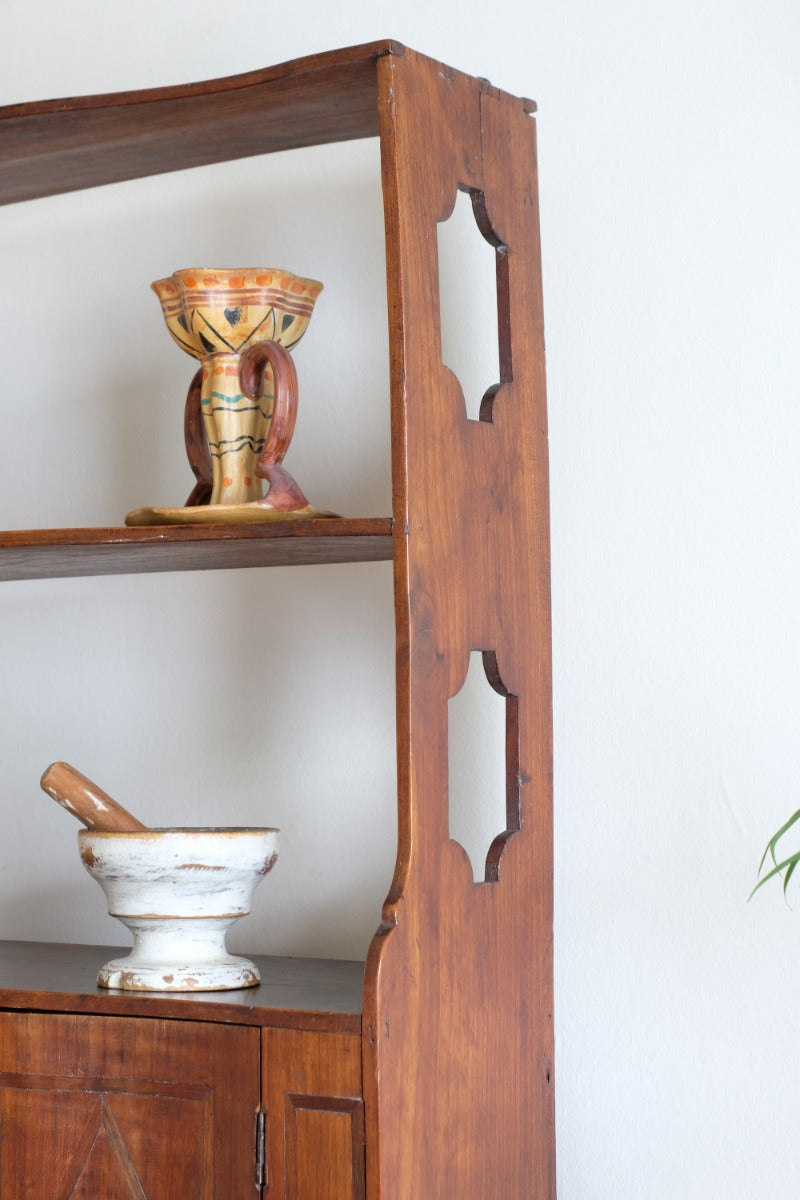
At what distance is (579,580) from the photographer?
1.65 metres

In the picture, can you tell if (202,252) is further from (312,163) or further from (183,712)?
(183,712)

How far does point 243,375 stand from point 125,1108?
0.70 m

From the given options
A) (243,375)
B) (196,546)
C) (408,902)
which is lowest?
(408,902)

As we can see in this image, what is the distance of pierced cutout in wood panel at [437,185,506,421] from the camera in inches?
66.7

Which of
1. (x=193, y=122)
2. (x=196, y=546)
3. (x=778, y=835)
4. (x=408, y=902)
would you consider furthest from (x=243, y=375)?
(x=778, y=835)

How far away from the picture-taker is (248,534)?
1.35 metres

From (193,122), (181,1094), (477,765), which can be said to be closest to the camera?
(181,1094)

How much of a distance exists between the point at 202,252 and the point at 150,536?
0.62m

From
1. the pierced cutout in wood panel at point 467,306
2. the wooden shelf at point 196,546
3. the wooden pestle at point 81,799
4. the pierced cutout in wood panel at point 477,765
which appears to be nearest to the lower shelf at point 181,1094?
the wooden pestle at point 81,799

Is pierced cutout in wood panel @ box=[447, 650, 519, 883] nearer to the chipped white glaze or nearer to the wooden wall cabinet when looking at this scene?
the wooden wall cabinet

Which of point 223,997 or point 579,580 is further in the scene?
point 579,580

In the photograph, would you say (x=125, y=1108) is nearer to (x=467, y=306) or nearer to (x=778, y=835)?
(x=778, y=835)

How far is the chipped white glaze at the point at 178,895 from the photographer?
1.39 meters

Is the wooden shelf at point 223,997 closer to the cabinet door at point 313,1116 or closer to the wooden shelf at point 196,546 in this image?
the cabinet door at point 313,1116
